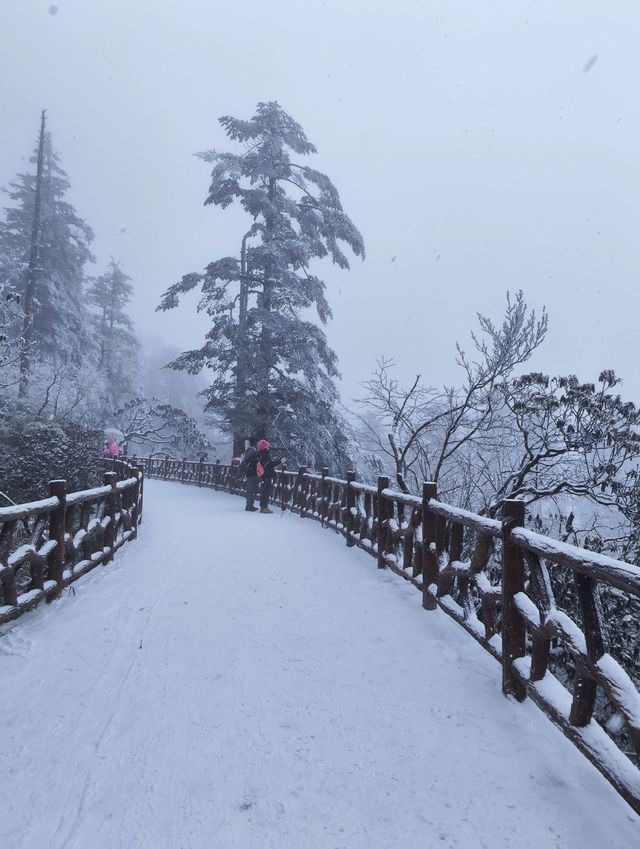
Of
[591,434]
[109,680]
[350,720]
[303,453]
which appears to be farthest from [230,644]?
[303,453]

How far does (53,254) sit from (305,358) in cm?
2211

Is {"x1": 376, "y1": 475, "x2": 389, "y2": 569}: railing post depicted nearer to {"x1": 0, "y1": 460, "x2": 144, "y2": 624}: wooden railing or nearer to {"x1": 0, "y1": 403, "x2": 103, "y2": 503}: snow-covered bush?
{"x1": 0, "y1": 460, "x2": 144, "y2": 624}: wooden railing

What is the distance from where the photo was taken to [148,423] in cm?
3494

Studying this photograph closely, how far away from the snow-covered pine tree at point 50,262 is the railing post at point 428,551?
29.0 meters

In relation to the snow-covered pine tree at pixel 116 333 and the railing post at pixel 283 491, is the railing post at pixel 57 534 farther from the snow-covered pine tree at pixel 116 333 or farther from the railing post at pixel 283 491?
the snow-covered pine tree at pixel 116 333

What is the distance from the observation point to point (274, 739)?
2.88 meters

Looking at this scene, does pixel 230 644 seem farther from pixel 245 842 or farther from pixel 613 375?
pixel 613 375

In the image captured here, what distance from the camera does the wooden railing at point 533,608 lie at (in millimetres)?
2312

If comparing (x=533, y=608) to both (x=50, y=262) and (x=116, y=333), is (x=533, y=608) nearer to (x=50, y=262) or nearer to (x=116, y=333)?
(x=50, y=262)

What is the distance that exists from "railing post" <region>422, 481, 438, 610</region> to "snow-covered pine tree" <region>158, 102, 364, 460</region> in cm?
1394

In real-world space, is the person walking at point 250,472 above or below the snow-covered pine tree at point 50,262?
below

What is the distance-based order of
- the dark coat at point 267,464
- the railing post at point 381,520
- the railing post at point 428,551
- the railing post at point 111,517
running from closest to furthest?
the railing post at point 428,551, the railing post at point 381,520, the railing post at point 111,517, the dark coat at point 267,464

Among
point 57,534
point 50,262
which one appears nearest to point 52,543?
point 57,534

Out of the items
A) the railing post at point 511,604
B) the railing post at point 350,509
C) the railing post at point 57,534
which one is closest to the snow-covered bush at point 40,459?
the railing post at point 57,534
